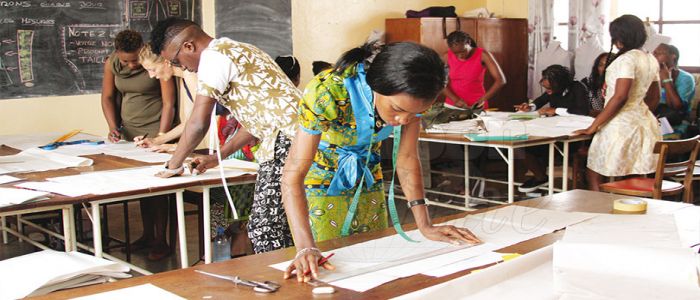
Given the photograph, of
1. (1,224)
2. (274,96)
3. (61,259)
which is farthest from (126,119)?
(61,259)

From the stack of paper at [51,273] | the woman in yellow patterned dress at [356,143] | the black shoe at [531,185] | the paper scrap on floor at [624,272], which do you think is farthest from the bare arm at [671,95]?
the stack of paper at [51,273]

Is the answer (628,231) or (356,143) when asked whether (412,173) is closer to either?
(356,143)

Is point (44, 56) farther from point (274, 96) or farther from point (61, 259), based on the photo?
point (61, 259)

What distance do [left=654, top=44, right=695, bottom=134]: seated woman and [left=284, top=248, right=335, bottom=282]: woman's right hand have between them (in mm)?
5181

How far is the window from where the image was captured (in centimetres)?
745

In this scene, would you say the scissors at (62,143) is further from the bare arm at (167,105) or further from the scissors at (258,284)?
the scissors at (258,284)

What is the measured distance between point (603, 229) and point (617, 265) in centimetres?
63

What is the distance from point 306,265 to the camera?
1778 millimetres

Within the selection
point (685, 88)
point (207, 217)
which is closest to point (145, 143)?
point (207, 217)

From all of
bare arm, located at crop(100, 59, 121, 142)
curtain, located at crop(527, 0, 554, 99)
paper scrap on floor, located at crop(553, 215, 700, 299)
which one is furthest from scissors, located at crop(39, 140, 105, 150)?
curtain, located at crop(527, 0, 554, 99)

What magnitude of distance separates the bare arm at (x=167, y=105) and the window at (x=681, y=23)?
16.4 feet

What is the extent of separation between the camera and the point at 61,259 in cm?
217

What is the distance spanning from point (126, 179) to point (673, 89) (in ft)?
16.0

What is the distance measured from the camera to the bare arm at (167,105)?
4469 mm
